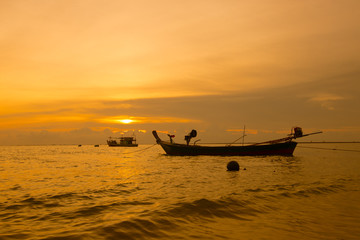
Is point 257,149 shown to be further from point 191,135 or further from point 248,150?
point 191,135

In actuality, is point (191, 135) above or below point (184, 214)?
above

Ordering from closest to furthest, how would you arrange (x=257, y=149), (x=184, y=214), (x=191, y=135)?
(x=184, y=214) < (x=257, y=149) < (x=191, y=135)

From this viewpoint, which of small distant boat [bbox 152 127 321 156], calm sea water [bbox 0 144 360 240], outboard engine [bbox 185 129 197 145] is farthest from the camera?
outboard engine [bbox 185 129 197 145]

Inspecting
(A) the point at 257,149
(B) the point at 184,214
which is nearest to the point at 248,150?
(A) the point at 257,149

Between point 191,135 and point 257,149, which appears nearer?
point 257,149

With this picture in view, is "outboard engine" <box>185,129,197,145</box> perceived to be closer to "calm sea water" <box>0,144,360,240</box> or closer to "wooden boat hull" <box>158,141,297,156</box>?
"wooden boat hull" <box>158,141,297,156</box>

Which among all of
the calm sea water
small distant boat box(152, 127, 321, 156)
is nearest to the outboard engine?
small distant boat box(152, 127, 321, 156)

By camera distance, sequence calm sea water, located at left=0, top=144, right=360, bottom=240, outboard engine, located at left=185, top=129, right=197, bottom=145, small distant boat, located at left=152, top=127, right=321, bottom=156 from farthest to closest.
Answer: outboard engine, located at left=185, top=129, right=197, bottom=145 → small distant boat, located at left=152, top=127, right=321, bottom=156 → calm sea water, located at left=0, top=144, right=360, bottom=240

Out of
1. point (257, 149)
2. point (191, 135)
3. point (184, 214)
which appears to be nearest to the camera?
point (184, 214)

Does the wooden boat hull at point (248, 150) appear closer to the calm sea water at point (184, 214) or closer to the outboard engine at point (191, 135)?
the outboard engine at point (191, 135)

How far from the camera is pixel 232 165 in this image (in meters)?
24.0

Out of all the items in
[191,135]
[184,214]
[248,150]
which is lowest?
[184,214]

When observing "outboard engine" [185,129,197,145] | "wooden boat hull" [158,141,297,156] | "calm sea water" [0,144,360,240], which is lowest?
"calm sea water" [0,144,360,240]

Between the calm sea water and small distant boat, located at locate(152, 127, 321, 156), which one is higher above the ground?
small distant boat, located at locate(152, 127, 321, 156)
